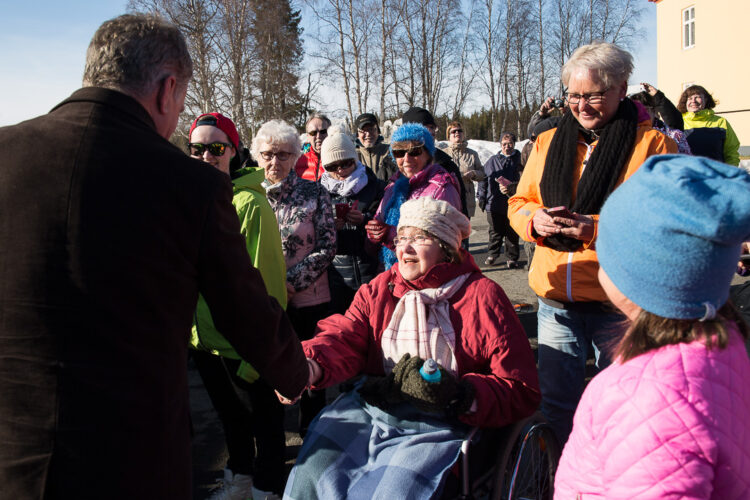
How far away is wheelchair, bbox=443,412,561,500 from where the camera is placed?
6.52ft

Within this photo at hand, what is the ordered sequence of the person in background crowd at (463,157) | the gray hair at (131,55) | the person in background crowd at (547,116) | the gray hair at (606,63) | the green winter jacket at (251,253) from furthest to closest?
the person in background crowd at (463,157), the person in background crowd at (547,116), the green winter jacket at (251,253), the gray hair at (606,63), the gray hair at (131,55)

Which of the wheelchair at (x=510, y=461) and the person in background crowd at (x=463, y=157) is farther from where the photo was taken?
the person in background crowd at (x=463, y=157)

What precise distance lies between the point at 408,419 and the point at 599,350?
950 mm

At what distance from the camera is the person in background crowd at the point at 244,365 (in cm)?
261

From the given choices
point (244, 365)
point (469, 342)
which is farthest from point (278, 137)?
point (469, 342)

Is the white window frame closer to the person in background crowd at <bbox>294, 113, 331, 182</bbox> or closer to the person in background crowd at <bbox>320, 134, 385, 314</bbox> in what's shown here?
the person in background crowd at <bbox>294, 113, 331, 182</bbox>

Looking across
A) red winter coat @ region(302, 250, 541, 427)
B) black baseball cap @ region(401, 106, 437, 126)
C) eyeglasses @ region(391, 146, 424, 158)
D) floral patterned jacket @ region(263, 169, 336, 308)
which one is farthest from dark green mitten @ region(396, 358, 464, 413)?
black baseball cap @ region(401, 106, 437, 126)

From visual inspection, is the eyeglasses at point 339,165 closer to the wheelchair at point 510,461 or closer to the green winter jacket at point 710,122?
the wheelchair at point 510,461

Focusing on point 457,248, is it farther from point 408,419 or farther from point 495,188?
point 495,188

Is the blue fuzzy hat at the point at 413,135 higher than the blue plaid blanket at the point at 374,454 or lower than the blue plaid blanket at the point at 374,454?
higher

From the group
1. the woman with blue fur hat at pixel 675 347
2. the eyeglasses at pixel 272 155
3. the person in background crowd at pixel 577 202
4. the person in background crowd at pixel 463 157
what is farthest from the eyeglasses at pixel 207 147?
the person in background crowd at pixel 463 157

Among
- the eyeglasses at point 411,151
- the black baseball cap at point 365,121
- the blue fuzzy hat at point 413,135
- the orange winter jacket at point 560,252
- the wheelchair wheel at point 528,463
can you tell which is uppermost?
the black baseball cap at point 365,121

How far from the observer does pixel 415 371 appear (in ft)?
6.79

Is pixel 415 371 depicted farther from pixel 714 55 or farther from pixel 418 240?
pixel 714 55
